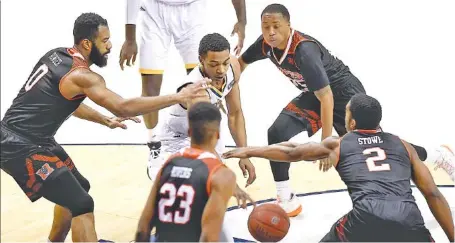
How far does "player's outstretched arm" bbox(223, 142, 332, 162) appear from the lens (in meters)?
3.99

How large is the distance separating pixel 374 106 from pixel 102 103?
1.59 m

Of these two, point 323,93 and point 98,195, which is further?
point 98,195

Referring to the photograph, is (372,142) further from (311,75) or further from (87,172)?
(87,172)

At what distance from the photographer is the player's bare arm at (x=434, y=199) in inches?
152

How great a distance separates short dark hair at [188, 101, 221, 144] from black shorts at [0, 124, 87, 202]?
1175 millimetres

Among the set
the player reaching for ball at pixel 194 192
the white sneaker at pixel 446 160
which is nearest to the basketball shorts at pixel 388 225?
the player reaching for ball at pixel 194 192

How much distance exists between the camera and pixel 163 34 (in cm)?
585

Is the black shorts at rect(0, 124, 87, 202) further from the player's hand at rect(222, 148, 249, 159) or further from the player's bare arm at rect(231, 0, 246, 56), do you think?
the player's bare arm at rect(231, 0, 246, 56)

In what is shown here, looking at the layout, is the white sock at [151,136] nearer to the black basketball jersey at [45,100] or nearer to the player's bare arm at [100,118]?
the player's bare arm at [100,118]

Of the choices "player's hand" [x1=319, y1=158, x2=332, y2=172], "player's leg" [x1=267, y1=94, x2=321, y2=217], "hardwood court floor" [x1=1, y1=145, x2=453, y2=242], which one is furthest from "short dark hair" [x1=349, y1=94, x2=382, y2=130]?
"hardwood court floor" [x1=1, y1=145, x2=453, y2=242]

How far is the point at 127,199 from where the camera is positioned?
588cm

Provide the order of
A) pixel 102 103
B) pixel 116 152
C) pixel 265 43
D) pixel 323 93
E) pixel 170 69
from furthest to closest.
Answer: pixel 170 69 → pixel 116 152 → pixel 265 43 → pixel 323 93 → pixel 102 103

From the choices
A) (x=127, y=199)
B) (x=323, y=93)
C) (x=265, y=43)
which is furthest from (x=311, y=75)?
(x=127, y=199)

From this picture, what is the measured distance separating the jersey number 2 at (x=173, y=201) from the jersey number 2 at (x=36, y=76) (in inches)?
53.1
